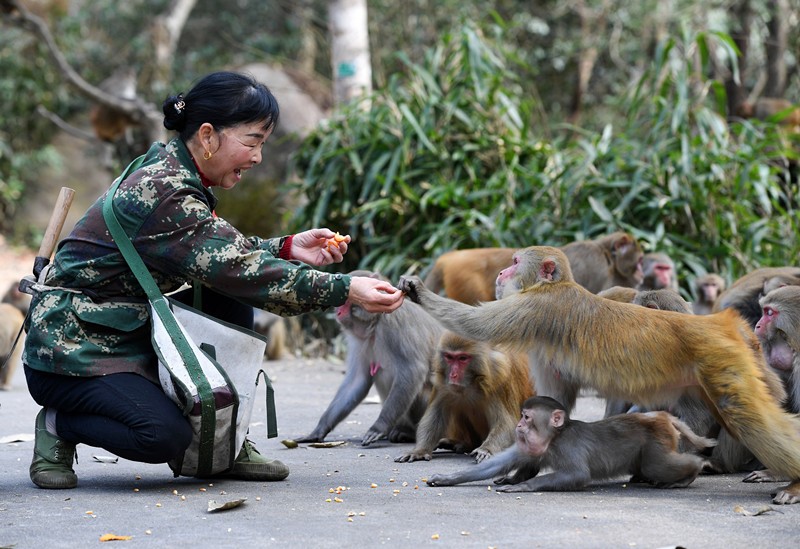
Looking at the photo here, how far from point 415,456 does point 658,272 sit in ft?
10.5

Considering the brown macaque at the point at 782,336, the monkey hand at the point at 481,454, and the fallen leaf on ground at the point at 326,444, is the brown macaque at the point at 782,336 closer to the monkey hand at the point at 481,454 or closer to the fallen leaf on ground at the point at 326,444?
the monkey hand at the point at 481,454

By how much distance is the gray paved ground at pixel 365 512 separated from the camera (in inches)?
110

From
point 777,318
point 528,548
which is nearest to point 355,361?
point 777,318

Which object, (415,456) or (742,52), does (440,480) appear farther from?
(742,52)

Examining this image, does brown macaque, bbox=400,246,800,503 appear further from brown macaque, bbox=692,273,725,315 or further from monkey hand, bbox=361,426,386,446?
brown macaque, bbox=692,273,725,315

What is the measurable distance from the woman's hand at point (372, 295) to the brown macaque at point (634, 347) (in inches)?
7.4

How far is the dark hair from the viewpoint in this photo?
3549mm

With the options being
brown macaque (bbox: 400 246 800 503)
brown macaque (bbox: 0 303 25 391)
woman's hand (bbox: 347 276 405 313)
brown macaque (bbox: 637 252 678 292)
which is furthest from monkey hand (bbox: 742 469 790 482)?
brown macaque (bbox: 0 303 25 391)

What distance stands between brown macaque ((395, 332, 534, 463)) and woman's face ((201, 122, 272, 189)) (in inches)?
51.9

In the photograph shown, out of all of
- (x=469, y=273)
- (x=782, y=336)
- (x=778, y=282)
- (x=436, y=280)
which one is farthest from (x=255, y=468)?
(x=436, y=280)

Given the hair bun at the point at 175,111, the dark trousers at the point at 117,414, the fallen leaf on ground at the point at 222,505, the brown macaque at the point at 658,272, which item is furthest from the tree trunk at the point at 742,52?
the fallen leaf on ground at the point at 222,505

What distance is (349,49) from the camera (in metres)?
10.2

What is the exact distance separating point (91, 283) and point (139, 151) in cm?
1136

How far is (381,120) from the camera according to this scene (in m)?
8.88
